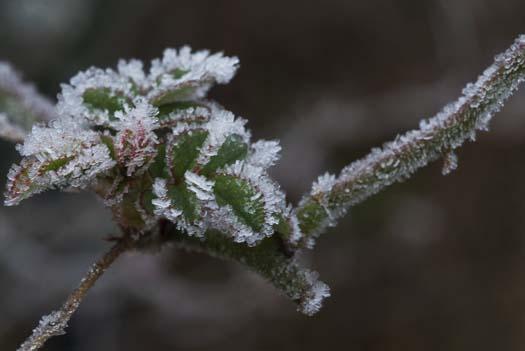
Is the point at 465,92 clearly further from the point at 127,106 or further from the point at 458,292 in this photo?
the point at 458,292

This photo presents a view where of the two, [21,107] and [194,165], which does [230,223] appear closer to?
[194,165]

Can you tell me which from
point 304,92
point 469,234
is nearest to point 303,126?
point 304,92

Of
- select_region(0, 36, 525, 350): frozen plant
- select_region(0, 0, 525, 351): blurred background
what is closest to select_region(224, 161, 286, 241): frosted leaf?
select_region(0, 36, 525, 350): frozen plant

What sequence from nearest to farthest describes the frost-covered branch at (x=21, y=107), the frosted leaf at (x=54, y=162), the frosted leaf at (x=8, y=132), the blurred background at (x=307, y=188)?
the frosted leaf at (x=54, y=162) → the frosted leaf at (x=8, y=132) → the frost-covered branch at (x=21, y=107) → the blurred background at (x=307, y=188)

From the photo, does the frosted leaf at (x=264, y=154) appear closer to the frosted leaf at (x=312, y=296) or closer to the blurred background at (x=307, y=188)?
the frosted leaf at (x=312, y=296)

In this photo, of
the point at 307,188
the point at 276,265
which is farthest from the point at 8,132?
the point at 307,188

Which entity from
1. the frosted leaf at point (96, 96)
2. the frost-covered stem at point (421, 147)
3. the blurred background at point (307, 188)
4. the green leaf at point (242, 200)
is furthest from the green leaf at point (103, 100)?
the blurred background at point (307, 188)
